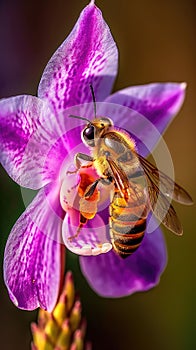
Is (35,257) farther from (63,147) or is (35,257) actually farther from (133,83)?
(133,83)

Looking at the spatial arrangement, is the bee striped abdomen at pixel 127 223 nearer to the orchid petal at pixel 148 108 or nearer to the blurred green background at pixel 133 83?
the orchid petal at pixel 148 108

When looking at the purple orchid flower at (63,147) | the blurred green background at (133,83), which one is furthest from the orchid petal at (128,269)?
the blurred green background at (133,83)

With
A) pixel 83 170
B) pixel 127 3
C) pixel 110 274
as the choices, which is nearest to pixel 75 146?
pixel 83 170

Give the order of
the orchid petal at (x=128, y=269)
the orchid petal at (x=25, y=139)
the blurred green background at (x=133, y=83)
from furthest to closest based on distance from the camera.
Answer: the blurred green background at (x=133, y=83) → the orchid petal at (x=128, y=269) → the orchid petal at (x=25, y=139)

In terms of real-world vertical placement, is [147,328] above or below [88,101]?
below

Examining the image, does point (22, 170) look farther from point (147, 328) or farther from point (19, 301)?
point (147, 328)

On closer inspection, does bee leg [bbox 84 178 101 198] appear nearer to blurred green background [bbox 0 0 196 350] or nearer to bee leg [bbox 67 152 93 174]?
bee leg [bbox 67 152 93 174]

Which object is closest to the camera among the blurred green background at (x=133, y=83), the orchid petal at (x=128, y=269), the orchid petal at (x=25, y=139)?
the orchid petal at (x=25, y=139)

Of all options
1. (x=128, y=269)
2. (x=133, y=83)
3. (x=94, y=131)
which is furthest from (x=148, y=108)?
(x=133, y=83)
